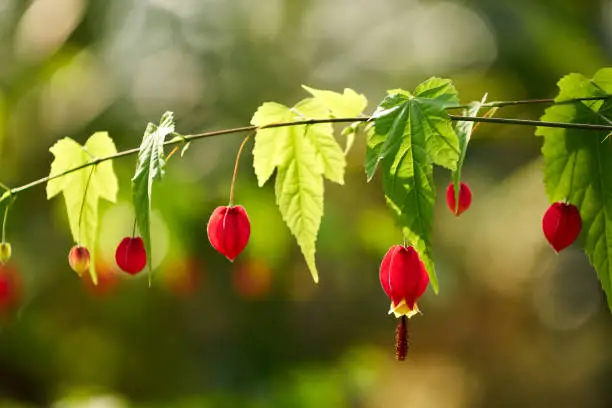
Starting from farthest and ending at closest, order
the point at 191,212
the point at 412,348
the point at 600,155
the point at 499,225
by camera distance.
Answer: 1. the point at 412,348
2. the point at 499,225
3. the point at 191,212
4. the point at 600,155

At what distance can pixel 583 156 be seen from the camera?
0.80 metres

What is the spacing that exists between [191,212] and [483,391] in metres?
2.91

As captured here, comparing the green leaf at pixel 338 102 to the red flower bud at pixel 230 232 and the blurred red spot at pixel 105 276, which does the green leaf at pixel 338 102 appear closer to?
the red flower bud at pixel 230 232

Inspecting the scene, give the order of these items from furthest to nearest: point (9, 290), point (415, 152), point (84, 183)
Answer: point (9, 290) < point (84, 183) < point (415, 152)

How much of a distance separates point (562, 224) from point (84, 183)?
51 centimetres

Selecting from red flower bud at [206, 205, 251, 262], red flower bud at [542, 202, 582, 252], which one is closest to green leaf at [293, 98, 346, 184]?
red flower bud at [206, 205, 251, 262]

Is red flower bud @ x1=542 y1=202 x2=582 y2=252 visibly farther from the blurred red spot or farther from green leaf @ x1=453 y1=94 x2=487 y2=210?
the blurred red spot

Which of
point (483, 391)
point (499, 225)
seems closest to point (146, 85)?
point (499, 225)

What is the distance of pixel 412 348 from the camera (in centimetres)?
514

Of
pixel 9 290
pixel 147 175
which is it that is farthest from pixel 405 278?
pixel 9 290

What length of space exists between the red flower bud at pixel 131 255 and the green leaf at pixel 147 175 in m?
0.20

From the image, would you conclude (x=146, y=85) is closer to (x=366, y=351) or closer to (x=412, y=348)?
(x=366, y=351)

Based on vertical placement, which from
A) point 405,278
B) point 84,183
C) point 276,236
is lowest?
point 405,278

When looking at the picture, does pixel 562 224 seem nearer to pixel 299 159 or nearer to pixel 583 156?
pixel 583 156
